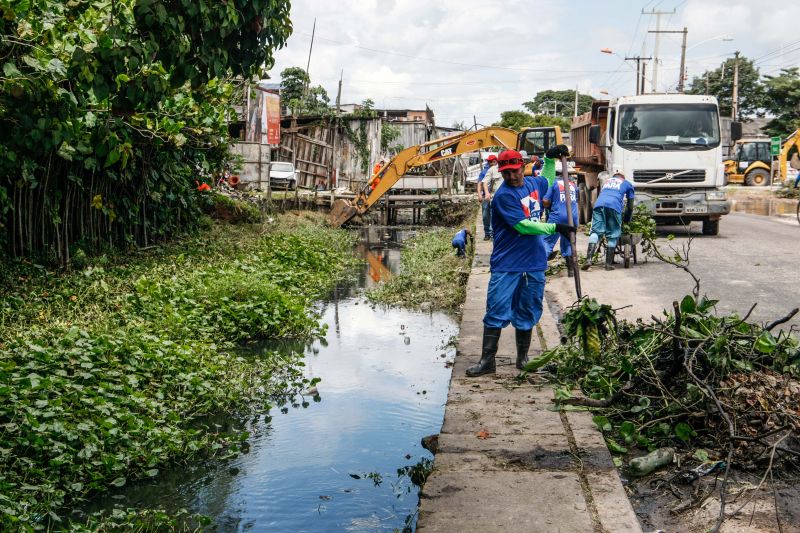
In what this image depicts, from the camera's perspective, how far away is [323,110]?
3706 centimetres

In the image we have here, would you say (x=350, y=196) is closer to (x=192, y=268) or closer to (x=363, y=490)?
(x=192, y=268)

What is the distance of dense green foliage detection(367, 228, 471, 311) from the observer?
12203mm

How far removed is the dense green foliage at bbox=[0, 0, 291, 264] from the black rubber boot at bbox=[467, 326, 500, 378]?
→ 2735 mm

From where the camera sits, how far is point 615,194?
1280 cm

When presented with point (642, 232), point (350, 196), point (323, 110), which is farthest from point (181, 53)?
point (323, 110)

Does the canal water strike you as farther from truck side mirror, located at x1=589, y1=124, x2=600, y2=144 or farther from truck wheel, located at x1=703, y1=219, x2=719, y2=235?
truck wheel, located at x1=703, y1=219, x2=719, y2=235

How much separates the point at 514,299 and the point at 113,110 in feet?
11.3

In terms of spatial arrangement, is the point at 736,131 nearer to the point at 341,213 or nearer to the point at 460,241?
the point at 460,241

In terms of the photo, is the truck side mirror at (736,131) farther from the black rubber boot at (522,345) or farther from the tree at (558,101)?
the tree at (558,101)

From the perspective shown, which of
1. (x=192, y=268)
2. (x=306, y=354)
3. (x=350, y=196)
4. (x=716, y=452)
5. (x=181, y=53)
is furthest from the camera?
(x=350, y=196)

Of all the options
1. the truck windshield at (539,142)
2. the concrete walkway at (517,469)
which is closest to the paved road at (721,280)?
the truck windshield at (539,142)

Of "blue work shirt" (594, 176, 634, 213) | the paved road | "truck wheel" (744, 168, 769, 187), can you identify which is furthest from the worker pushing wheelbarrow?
"truck wheel" (744, 168, 769, 187)

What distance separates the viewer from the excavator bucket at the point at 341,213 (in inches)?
930

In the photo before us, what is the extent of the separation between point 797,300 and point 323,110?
29.4 metres
